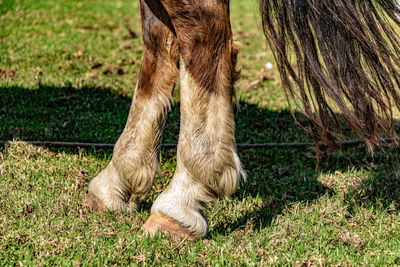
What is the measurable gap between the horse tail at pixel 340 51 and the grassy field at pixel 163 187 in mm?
216

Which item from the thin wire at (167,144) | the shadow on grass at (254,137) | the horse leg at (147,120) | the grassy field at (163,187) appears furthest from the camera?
the thin wire at (167,144)

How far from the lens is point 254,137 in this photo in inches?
152

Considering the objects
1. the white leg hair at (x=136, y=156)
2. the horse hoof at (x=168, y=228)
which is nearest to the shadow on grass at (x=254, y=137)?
the horse hoof at (x=168, y=228)

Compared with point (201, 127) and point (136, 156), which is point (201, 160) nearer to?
point (201, 127)

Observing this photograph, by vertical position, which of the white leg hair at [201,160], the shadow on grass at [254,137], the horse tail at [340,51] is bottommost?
the shadow on grass at [254,137]

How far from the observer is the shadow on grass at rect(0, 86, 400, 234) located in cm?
274

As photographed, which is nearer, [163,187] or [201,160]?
[201,160]

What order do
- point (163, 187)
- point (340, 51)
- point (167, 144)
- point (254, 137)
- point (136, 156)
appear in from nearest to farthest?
point (340, 51), point (136, 156), point (163, 187), point (167, 144), point (254, 137)

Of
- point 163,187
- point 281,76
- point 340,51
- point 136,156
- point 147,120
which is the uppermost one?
point 340,51

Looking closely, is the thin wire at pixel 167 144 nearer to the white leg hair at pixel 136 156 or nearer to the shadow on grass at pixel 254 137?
the shadow on grass at pixel 254 137

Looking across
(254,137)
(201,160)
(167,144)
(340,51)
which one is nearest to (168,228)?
(201,160)

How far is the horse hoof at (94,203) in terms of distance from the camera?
7.98ft

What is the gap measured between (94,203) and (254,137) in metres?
1.77

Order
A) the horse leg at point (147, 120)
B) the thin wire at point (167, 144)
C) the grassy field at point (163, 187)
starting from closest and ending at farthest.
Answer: the grassy field at point (163, 187), the horse leg at point (147, 120), the thin wire at point (167, 144)
